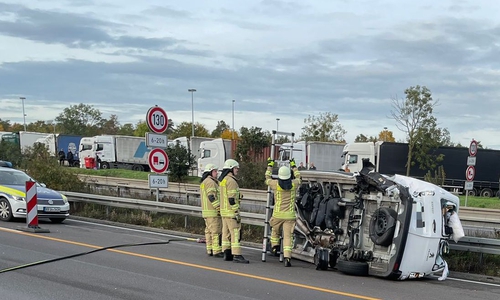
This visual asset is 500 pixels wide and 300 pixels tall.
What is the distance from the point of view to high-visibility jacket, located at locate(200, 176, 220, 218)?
34.5 ft

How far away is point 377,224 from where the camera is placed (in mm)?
8805

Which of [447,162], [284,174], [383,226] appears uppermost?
[284,174]

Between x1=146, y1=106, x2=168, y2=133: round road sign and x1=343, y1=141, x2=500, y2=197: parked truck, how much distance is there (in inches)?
830

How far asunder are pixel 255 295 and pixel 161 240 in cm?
565

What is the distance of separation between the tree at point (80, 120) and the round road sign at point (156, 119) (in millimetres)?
95034

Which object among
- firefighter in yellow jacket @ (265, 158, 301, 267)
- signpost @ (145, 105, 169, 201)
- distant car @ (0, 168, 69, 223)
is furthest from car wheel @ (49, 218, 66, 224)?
firefighter in yellow jacket @ (265, 158, 301, 267)

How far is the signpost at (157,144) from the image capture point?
14.4 m

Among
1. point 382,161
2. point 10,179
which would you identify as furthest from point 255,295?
point 382,161

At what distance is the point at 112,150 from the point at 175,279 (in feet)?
141

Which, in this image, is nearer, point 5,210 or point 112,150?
point 5,210

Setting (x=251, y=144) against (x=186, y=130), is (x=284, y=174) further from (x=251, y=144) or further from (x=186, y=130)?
(x=186, y=130)

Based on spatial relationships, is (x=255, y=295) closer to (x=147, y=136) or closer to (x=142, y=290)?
(x=142, y=290)

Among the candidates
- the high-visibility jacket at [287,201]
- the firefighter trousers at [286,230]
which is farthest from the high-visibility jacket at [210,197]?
the high-visibility jacket at [287,201]

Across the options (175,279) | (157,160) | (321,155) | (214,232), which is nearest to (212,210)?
(214,232)
